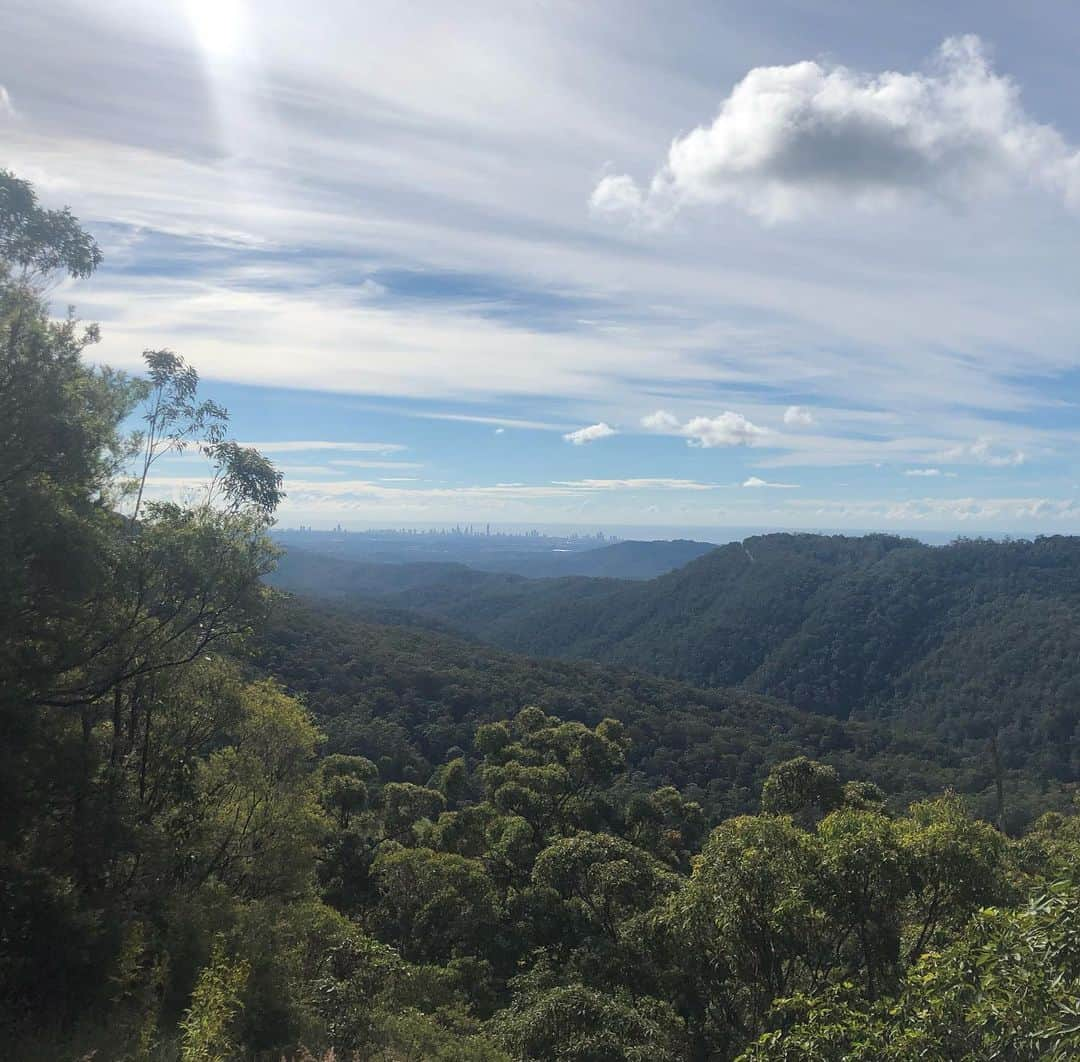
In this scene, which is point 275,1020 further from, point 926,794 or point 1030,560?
point 1030,560

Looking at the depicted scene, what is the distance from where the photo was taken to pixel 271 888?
14.8 meters

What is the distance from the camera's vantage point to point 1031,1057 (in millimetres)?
4559

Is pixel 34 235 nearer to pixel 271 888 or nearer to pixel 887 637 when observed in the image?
pixel 271 888

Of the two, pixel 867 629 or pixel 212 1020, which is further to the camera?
pixel 867 629

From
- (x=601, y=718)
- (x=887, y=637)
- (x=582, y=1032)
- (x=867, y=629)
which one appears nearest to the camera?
(x=582, y=1032)

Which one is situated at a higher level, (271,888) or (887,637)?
(271,888)

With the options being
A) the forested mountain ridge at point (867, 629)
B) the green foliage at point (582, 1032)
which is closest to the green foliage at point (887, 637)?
the forested mountain ridge at point (867, 629)

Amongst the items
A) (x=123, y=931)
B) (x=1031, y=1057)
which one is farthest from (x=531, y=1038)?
(x=1031, y=1057)

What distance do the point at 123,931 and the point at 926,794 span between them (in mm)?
66702

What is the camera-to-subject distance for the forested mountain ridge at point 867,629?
101750mm

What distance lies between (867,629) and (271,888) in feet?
452

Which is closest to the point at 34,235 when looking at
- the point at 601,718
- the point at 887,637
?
the point at 601,718

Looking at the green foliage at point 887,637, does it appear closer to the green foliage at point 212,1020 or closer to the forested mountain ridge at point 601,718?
the forested mountain ridge at point 601,718

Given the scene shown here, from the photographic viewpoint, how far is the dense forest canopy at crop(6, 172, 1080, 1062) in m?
7.23
